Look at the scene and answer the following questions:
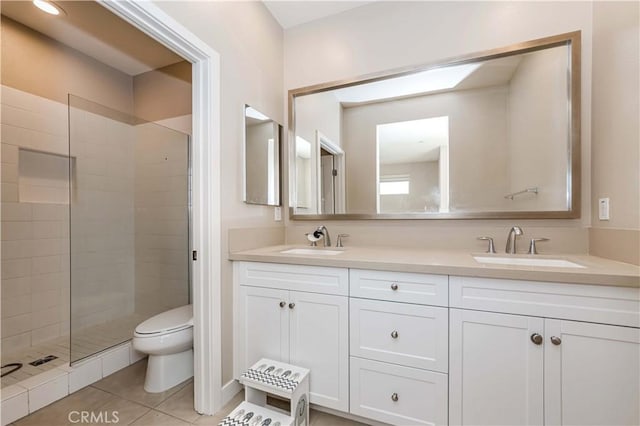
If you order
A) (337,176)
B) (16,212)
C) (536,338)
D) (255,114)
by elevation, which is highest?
(255,114)

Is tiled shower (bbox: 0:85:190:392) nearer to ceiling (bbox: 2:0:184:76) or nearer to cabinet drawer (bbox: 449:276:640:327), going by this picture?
ceiling (bbox: 2:0:184:76)

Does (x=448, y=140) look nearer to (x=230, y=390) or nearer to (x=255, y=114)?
(x=255, y=114)

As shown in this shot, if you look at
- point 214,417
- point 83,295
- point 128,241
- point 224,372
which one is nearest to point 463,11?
point 224,372

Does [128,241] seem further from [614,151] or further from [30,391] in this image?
[614,151]

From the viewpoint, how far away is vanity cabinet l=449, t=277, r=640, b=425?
95 centimetres

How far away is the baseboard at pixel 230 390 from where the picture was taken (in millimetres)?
1507

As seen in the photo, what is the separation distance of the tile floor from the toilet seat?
367mm

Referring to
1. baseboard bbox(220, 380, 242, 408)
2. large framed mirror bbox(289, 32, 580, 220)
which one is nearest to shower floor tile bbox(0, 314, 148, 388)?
baseboard bbox(220, 380, 242, 408)

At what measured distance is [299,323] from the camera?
1.43m

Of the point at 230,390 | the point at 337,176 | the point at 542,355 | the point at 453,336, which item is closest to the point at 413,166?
the point at 337,176

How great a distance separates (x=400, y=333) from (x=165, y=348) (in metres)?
1.38

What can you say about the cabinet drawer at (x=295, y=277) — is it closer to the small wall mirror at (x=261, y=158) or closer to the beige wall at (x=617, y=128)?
the small wall mirror at (x=261, y=158)

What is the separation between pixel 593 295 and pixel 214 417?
5.90 feet

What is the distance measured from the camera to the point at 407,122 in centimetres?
183
